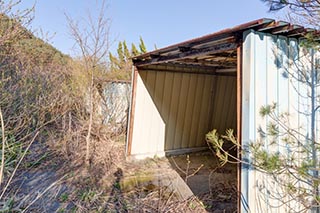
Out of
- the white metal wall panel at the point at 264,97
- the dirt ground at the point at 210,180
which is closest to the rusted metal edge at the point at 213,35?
the white metal wall panel at the point at 264,97

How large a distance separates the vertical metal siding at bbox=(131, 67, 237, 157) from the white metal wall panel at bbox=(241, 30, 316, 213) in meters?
3.66

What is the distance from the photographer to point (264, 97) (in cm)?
279

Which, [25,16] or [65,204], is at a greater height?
[25,16]

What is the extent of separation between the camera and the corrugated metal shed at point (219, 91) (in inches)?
107

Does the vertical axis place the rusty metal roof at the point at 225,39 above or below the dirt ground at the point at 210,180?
above

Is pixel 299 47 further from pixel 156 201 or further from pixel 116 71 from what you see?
pixel 116 71

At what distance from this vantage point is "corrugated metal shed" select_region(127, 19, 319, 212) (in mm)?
2730

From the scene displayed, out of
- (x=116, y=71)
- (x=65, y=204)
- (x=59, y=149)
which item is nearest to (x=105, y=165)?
(x=59, y=149)

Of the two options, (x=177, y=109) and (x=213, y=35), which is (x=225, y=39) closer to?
(x=213, y=35)

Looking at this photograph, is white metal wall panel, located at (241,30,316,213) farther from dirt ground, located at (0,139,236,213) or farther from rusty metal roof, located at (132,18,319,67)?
dirt ground, located at (0,139,236,213)

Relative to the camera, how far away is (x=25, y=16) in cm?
462

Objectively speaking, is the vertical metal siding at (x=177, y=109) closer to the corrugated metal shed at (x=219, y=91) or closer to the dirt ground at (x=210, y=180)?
the corrugated metal shed at (x=219, y=91)

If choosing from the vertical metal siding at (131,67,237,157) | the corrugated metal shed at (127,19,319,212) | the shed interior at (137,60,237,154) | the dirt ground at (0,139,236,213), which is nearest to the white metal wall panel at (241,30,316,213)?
the corrugated metal shed at (127,19,319,212)

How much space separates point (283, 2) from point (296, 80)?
35.9 inches
